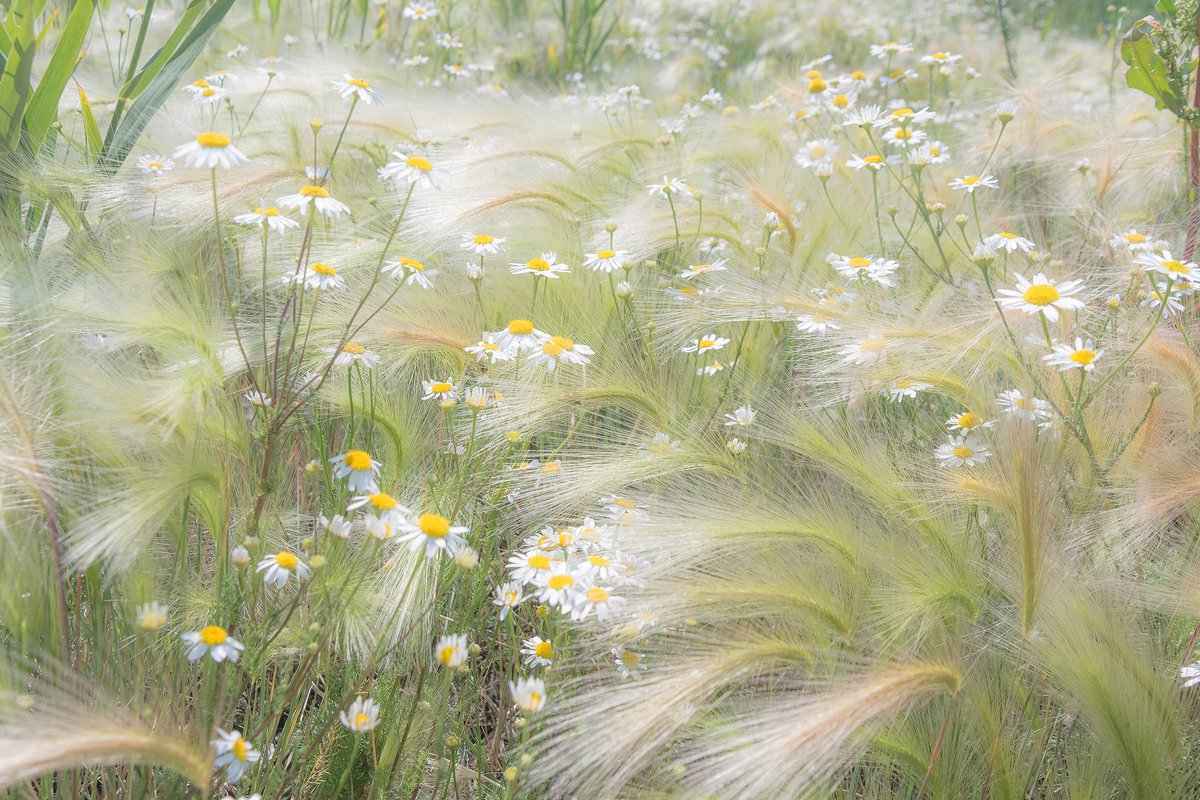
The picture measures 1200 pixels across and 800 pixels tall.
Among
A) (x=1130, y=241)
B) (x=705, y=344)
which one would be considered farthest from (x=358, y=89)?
(x=1130, y=241)

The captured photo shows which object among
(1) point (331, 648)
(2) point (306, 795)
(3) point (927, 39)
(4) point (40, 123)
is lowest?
(2) point (306, 795)

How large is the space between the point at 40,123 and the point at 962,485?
5.93ft

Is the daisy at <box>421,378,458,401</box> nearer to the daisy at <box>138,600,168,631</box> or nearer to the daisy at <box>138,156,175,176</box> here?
the daisy at <box>138,600,168,631</box>

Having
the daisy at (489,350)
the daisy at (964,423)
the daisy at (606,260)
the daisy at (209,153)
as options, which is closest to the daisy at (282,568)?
the daisy at (489,350)

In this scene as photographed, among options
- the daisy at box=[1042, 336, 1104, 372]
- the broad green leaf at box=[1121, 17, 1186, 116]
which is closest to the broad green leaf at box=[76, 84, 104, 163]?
the daisy at box=[1042, 336, 1104, 372]

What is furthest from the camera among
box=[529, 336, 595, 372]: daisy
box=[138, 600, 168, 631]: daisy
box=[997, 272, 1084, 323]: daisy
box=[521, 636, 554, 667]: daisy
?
box=[529, 336, 595, 372]: daisy

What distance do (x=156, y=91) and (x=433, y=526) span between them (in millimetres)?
1346

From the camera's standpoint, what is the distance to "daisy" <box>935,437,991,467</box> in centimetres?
149

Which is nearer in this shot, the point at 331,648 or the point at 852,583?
the point at 852,583

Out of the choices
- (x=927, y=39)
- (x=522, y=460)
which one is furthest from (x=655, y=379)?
(x=927, y=39)

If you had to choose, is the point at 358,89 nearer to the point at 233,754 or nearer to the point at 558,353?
the point at 558,353

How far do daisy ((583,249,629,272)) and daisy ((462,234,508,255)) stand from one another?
168 mm

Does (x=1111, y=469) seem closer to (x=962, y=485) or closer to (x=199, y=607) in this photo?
(x=962, y=485)

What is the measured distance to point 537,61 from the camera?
4.54 meters
